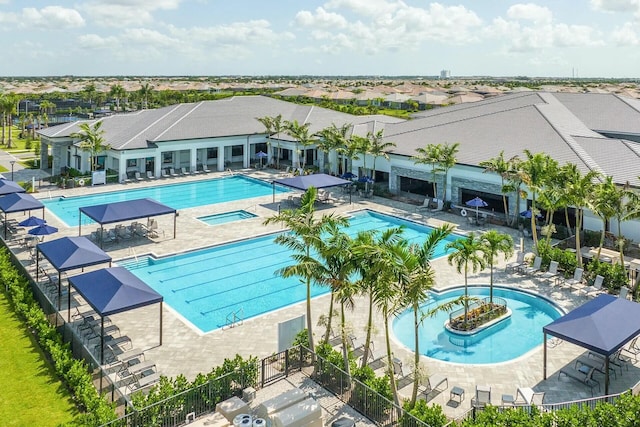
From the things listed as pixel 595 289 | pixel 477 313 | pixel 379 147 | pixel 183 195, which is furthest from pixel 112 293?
pixel 379 147

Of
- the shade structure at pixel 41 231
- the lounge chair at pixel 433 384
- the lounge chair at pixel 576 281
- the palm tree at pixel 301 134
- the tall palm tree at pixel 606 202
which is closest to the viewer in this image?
the lounge chair at pixel 433 384

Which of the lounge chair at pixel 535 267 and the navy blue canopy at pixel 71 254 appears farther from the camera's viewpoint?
the lounge chair at pixel 535 267

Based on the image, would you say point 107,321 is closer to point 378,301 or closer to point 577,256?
point 378,301

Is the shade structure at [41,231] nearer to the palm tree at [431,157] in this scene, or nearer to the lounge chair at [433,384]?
the lounge chair at [433,384]

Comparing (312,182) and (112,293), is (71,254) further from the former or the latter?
(312,182)

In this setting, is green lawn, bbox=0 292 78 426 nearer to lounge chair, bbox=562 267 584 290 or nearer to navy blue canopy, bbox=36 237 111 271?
navy blue canopy, bbox=36 237 111 271

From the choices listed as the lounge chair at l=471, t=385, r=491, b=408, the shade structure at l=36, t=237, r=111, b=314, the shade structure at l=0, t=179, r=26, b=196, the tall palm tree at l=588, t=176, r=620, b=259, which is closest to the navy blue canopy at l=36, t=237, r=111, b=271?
the shade structure at l=36, t=237, r=111, b=314

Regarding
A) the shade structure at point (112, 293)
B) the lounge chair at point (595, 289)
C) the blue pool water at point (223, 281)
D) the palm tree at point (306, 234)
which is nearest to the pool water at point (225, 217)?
the blue pool water at point (223, 281)
